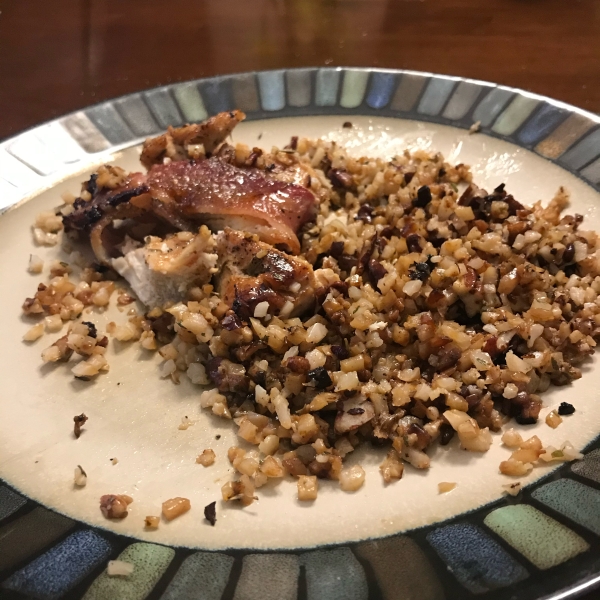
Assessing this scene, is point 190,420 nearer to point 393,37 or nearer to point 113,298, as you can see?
point 113,298

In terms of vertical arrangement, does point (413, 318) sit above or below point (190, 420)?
above

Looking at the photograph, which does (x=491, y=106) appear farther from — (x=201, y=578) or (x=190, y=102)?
(x=201, y=578)

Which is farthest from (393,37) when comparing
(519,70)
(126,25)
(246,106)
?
(126,25)

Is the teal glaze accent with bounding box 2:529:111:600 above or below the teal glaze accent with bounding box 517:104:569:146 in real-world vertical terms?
below

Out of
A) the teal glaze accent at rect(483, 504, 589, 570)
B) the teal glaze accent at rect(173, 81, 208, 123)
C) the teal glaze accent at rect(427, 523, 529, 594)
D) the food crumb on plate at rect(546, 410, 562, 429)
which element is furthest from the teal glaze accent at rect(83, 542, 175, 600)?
the teal glaze accent at rect(173, 81, 208, 123)

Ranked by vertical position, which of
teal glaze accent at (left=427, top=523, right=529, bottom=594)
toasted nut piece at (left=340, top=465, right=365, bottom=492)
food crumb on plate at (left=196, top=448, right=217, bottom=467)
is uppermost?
food crumb on plate at (left=196, top=448, right=217, bottom=467)

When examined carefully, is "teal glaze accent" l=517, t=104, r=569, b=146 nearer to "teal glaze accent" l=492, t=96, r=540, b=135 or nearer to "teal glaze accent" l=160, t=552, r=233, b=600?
"teal glaze accent" l=492, t=96, r=540, b=135
